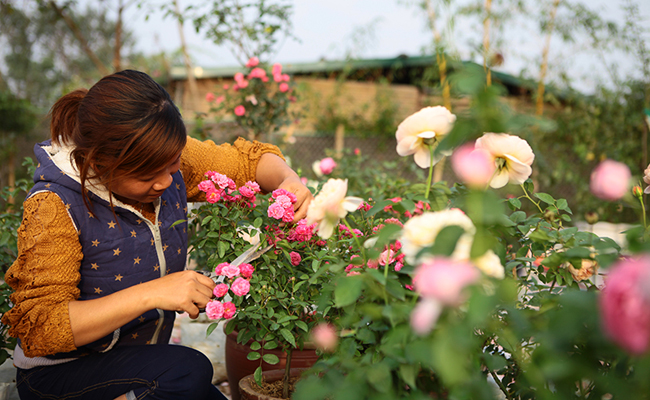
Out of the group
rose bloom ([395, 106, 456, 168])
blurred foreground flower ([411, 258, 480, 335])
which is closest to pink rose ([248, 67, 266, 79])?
rose bloom ([395, 106, 456, 168])

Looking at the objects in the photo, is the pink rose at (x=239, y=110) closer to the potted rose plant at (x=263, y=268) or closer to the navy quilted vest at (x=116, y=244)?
the navy quilted vest at (x=116, y=244)

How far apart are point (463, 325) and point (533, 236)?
438 millimetres

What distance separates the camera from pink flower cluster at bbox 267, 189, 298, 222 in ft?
3.51

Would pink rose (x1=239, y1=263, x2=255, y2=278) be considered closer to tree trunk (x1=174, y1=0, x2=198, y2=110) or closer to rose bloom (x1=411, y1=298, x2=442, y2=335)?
rose bloom (x1=411, y1=298, x2=442, y2=335)

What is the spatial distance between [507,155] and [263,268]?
0.67 meters

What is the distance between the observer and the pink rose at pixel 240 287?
0.99 metres

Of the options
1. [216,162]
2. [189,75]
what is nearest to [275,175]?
[216,162]

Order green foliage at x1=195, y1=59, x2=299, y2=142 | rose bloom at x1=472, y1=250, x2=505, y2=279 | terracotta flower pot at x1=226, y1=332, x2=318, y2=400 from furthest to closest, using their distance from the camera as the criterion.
A: green foliage at x1=195, y1=59, x2=299, y2=142 < terracotta flower pot at x1=226, y1=332, x2=318, y2=400 < rose bloom at x1=472, y1=250, x2=505, y2=279

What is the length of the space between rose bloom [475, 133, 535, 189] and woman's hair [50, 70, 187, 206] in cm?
77

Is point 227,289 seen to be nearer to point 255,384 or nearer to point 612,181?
point 255,384

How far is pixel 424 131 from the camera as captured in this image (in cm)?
73

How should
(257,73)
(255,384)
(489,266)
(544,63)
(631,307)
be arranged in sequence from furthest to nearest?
1. (544,63)
2. (257,73)
3. (255,384)
4. (489,266)
5. (631,307)

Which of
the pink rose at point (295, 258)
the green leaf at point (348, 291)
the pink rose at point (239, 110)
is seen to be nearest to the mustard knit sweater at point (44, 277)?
the pink rose at point (295, 258)

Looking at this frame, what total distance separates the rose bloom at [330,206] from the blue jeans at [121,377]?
0.74 metres
